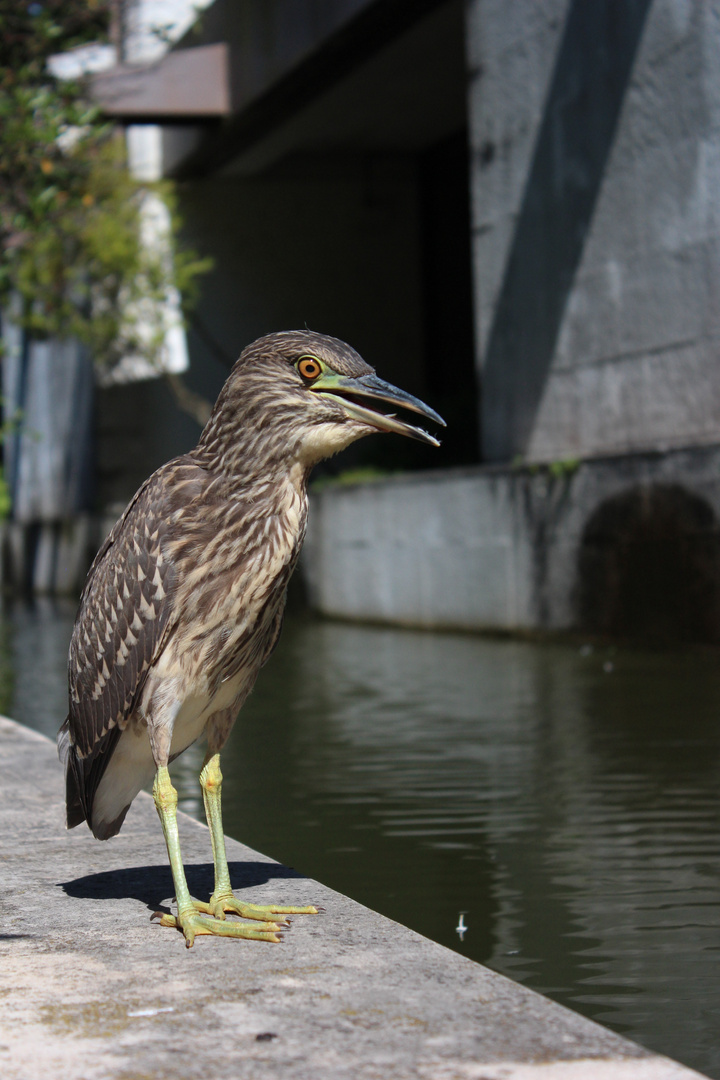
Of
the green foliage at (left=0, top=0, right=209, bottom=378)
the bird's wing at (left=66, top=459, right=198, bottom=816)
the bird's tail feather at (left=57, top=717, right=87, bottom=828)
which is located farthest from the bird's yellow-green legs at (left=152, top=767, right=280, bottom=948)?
the green foliage at (left=0, top=0, right=209, bottom=378)

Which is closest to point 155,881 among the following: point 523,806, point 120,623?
point 120,623

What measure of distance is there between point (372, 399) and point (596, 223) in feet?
28.1

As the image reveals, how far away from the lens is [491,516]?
12.3 m

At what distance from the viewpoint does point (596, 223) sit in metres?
11.2

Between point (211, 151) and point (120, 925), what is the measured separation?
18363 millimetres

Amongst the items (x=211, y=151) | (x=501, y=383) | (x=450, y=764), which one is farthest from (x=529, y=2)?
(x=211, y=151)

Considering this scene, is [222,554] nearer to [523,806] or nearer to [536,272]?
[523,806]

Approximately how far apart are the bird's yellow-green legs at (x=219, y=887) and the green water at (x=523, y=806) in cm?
63

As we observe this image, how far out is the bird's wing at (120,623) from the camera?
3.26 m

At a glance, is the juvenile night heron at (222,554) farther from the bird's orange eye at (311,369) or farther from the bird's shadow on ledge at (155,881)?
the bird's shadow on ledge at (155,881)

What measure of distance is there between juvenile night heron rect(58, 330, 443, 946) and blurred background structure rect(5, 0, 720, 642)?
673 centimetres

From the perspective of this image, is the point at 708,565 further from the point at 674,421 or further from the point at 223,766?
the point at 223,766

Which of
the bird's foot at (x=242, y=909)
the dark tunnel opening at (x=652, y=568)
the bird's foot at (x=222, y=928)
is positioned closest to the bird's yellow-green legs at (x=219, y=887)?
the bird's foot at (x=242, y=909)

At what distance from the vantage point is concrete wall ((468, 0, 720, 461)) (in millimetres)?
10055
